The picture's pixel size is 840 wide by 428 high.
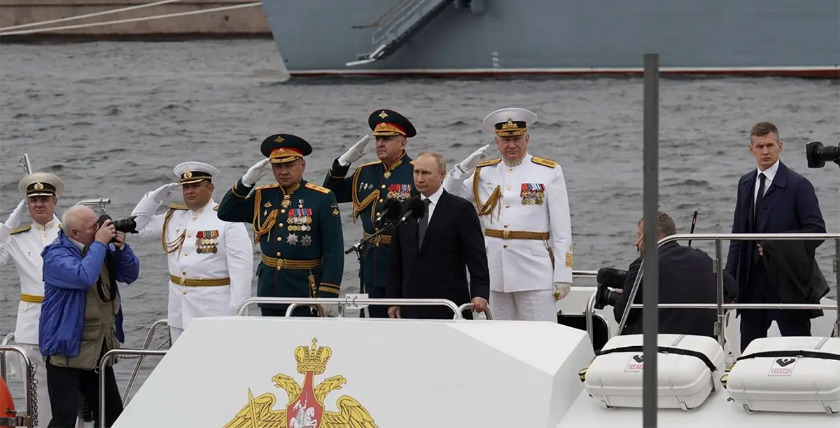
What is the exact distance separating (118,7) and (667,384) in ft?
158

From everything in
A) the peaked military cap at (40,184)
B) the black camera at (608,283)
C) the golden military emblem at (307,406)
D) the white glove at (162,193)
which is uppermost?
the peaked military cap at (40,184)

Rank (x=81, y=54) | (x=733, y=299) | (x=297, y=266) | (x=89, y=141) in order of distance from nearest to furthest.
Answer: (x=733, y=299)
(x=297, y=266)
(x=89, y=141)
(x=81, y=54)

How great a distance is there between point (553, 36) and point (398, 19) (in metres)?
5.20

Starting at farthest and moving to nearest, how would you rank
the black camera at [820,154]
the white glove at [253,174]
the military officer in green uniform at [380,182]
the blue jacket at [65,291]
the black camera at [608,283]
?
the military officer in green uniform at [380,182] → the white glove at [253,174] → the blue jacket at [65,291] → the black camera at [608,283] → the black camera at [820,154]

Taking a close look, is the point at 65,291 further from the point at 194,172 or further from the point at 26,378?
the point at 194,172

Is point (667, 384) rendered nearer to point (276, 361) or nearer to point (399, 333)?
point (399, 333)

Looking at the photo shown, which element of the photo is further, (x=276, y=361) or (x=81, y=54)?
(x=81, y=54)

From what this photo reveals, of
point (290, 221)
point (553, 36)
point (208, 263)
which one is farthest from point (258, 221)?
point (553, 36)

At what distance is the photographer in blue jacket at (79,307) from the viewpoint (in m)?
7.06

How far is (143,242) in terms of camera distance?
66.3ft

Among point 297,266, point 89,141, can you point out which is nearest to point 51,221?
point 297,266

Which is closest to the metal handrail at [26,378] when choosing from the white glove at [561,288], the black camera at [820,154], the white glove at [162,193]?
the white glove at [162,193]

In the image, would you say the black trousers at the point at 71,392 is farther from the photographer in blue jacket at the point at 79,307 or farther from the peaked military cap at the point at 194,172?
the peaked military cap at the point at 194,172

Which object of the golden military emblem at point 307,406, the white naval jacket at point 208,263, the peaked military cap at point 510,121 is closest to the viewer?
the golden military emblem at point 307,406
